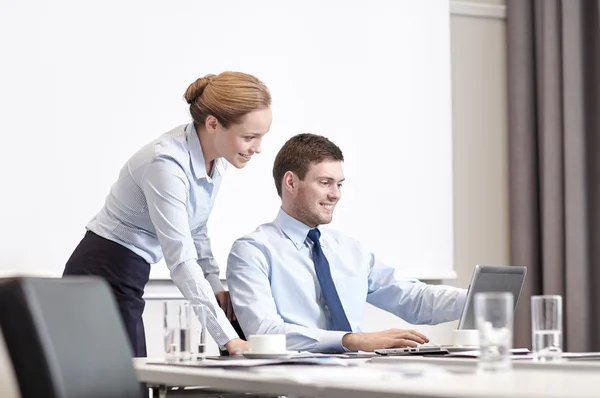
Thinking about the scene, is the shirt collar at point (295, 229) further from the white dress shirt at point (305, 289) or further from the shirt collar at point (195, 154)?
the shirt collar at point (195, 154)

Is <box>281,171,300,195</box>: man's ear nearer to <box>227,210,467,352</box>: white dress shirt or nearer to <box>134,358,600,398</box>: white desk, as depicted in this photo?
<box>227,210,467,352</box>: white dress shirt

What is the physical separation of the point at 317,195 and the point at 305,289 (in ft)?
0.96

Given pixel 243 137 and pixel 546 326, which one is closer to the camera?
pixel 546 326

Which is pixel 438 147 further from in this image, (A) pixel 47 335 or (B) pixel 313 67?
(A) pixel 47 335

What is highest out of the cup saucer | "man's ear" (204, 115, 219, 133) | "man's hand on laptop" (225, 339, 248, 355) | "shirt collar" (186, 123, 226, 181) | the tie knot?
"man's ear" (204, 115, 219, 133)

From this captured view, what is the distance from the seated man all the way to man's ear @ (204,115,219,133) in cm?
36

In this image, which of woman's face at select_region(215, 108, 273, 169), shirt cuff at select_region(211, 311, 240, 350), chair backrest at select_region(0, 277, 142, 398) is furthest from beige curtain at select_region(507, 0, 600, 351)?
chair backrest at select_region(0, 277, 142, 398)

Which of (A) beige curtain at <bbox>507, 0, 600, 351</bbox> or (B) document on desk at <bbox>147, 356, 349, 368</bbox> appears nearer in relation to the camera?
(B) document on desk at <bbox>147, 356, 349, 368</bbox>

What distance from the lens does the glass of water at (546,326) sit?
199 centimetres

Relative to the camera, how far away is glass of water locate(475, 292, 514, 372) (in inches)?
62.7

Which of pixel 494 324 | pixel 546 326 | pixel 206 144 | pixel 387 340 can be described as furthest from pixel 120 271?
pixel 494 324

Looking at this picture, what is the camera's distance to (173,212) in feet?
8.84

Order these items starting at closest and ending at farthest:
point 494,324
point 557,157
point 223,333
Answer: point 494,324 → point 223,333 → point 557,157

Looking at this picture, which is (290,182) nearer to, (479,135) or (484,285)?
(484,285)
